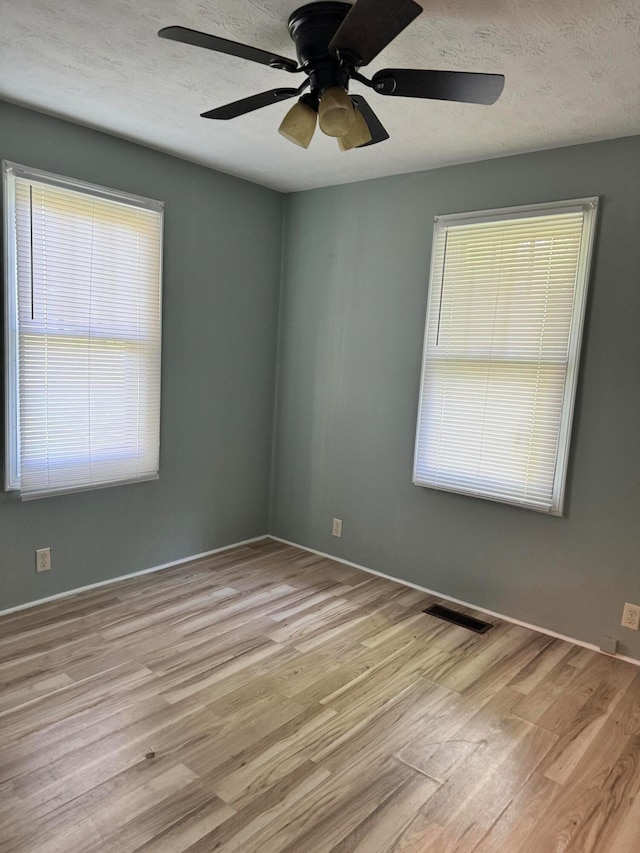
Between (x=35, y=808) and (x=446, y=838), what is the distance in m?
1.26

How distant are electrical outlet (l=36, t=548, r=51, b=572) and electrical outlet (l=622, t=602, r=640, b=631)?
9.85 ft

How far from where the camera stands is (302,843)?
1.63 m

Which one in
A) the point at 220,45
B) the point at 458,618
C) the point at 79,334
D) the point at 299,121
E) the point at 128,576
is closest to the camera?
the point at 220,45

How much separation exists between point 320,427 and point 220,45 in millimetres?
2637

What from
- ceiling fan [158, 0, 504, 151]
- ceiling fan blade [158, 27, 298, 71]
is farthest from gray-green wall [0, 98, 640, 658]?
ceiling fan blade [158, 27, 298, 71]

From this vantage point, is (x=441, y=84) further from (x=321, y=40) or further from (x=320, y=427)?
(x=320, y=427)

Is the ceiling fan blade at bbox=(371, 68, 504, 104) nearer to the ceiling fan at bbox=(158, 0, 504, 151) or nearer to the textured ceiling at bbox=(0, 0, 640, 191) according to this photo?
the ceiling fan at bbox=(158, 0, 504, 151)

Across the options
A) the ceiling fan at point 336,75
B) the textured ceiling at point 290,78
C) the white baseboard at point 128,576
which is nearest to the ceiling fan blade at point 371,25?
the ceiling fan at point 336,75

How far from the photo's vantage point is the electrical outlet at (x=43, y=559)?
297cm

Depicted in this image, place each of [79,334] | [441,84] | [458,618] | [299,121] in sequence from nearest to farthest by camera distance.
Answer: [441,84], [299,121], [79,334], [458,618]

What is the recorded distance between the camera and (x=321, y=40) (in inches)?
68.9

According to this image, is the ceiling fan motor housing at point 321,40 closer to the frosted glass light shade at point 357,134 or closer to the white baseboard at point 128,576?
the frosted glass light shade at point 357,134

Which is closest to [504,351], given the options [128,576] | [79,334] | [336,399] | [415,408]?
[415,408]

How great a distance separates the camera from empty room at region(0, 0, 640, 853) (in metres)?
1.79
